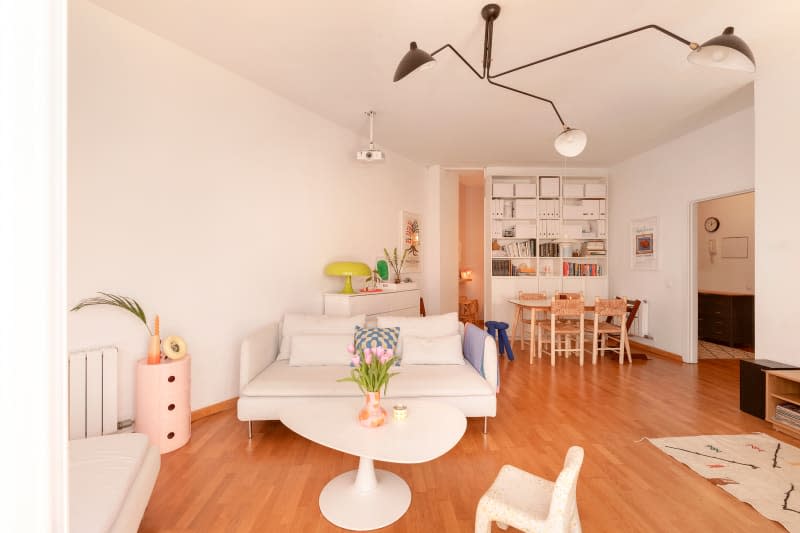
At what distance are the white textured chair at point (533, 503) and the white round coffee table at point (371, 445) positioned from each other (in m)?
0.28

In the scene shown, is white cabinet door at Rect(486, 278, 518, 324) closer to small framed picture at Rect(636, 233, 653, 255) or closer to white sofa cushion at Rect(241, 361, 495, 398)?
small framed picture at Rect(636, 233, 653, 255)

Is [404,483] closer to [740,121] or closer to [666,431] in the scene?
[666,431]

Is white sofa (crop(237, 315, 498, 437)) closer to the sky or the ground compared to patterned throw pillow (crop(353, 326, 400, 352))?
closer to the ground

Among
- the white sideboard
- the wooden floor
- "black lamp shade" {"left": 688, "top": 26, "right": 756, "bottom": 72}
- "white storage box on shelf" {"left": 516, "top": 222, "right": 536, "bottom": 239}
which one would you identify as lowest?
the wooden floor

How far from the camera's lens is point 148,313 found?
2.90 m

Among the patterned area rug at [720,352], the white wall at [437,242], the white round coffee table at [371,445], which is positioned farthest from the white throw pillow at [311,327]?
the patterned area rug at [720,352]

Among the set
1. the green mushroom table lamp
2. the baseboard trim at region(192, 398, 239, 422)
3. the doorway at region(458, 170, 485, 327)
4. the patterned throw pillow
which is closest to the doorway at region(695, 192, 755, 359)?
the doorway at region(458, 170, 485, 327)

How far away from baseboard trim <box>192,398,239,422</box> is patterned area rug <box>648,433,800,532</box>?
11.4ft

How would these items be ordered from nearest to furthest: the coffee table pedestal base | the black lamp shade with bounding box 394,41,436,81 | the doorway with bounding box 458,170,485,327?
the coffee table pedestal base
the black lamp shade with bounding box 394,41,436,81
the doorway with bounding box 458,170,485,327

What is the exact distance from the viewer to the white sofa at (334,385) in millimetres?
2750

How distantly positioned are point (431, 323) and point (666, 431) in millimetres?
2035

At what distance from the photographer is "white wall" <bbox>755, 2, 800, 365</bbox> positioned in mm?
3154

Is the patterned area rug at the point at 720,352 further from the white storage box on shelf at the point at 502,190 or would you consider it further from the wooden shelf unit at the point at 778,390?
the white storage box on shelf at the point at 502,190

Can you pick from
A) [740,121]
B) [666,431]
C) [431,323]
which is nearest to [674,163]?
[740,121]
